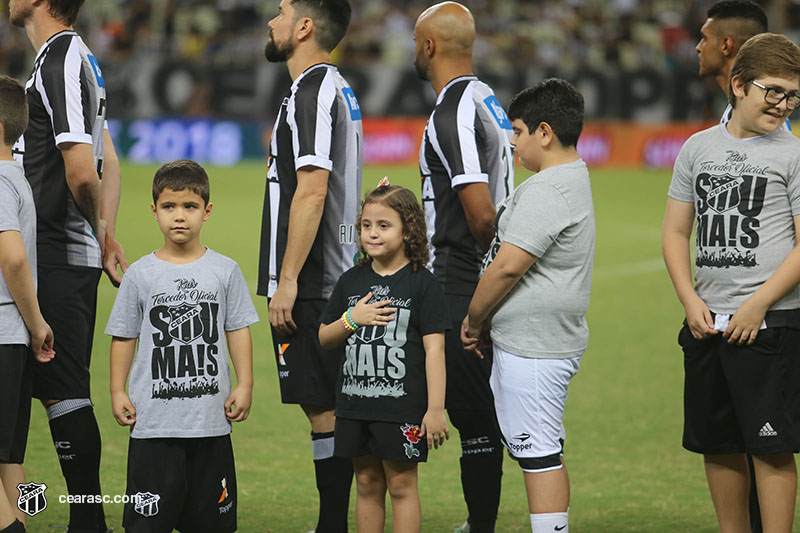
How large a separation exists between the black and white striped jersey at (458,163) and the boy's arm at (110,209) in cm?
146

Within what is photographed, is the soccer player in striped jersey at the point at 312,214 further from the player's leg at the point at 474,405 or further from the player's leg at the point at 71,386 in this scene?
the player's leg at the point at 71,386

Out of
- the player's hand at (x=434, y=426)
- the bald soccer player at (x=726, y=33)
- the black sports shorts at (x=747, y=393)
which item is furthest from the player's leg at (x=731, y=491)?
the player's hand at (x=434, y=426)

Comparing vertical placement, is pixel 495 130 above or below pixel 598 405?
above

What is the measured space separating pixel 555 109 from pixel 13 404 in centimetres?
241

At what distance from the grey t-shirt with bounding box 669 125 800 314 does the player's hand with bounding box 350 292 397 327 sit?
4.19ft

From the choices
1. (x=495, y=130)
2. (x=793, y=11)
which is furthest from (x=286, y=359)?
(x=793, y=11)

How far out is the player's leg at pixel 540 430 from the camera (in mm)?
4094

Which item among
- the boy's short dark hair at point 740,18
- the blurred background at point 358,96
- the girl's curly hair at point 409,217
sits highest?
the blurred background at point 358,96

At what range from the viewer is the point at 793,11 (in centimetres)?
2770

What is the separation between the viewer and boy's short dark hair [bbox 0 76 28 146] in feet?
13.6

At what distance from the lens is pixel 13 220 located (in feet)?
13.3

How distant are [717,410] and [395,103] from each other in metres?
19.2

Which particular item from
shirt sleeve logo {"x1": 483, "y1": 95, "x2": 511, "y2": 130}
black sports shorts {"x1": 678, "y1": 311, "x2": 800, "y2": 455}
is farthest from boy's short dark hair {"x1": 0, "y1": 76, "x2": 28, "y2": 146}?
black sports shorts {"x1": 678, "y1": 311, "x2": 800, "y2": 455}

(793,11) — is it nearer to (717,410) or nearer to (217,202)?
(217,202)
